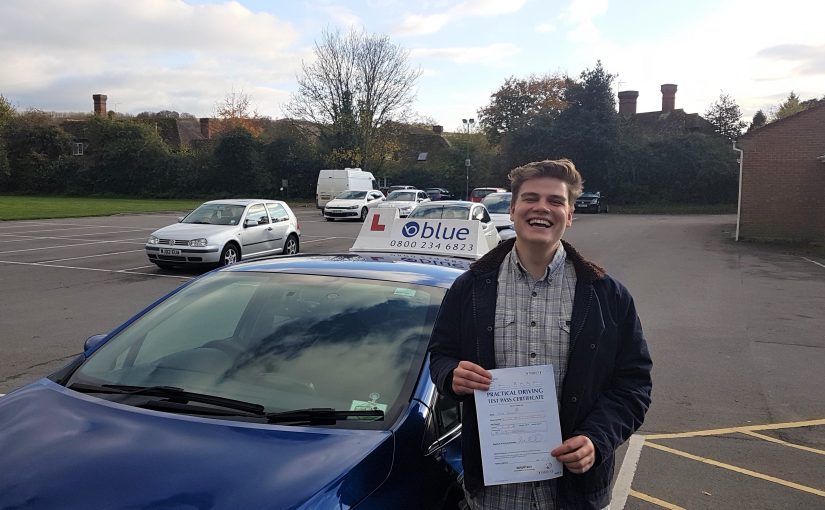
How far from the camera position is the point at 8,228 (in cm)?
2275

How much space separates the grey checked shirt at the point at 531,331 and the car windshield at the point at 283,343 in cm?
50

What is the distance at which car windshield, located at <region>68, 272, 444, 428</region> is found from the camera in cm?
246

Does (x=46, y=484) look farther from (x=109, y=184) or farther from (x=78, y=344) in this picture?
(x=109, y=184)

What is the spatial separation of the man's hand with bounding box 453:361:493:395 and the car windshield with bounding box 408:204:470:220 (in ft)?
44.8

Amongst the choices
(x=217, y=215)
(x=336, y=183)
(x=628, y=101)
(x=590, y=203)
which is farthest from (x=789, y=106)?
(x=217, y=215)

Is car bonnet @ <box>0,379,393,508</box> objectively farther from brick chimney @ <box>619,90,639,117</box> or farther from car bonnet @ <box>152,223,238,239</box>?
brick chimney @ <box>619,90,639,117</box>

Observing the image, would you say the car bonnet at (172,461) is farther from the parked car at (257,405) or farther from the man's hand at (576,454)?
the man's hand at (576,454)

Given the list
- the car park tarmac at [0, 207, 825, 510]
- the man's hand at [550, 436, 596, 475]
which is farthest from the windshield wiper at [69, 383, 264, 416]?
the car park tarmac at [0, 207, 825, 510]

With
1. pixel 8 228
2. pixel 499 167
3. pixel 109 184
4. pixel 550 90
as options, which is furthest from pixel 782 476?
pixel 550 90

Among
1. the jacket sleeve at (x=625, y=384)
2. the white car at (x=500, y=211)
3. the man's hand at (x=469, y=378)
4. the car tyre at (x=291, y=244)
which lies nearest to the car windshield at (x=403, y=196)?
the white car at (x=500, y=211)

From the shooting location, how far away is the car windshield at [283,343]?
8.09 ft

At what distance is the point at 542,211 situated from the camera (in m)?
2.02

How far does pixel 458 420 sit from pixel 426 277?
756 millimetres

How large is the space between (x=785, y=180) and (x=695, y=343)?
62.6 feet
